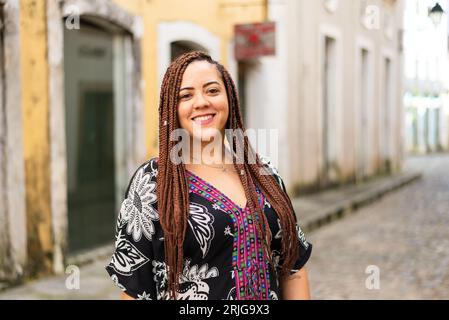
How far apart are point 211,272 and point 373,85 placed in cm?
1574

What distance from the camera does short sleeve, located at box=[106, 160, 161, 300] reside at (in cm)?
198

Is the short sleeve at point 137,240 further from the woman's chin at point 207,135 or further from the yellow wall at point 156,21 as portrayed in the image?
the yellow wall at point 156,21

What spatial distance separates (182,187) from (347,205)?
31.8 ft

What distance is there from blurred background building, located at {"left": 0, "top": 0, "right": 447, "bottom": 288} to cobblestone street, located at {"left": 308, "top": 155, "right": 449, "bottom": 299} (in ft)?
5.43

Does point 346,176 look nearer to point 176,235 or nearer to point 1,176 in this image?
point 1,176

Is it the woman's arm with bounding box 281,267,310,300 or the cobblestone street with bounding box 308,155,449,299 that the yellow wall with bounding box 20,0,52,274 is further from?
the woman's arm with bounding box 281,267,310,300

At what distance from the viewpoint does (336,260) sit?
7.25 metres

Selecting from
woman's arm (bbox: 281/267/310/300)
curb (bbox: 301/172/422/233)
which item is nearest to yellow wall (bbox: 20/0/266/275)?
woman's arm (bbox: 281/267/310/300)

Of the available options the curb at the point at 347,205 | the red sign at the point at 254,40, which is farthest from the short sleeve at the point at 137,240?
the red sign at the point at 254,40

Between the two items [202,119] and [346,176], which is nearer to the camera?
[202,119]

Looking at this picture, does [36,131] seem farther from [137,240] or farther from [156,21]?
[137,240]

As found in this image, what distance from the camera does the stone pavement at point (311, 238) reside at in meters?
5.40

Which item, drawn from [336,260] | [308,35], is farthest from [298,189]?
[336,260]

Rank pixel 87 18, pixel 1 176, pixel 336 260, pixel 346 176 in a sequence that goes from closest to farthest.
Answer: pixel 1 176
pixel 87 18
pixel 336 260
pixel 346 176
